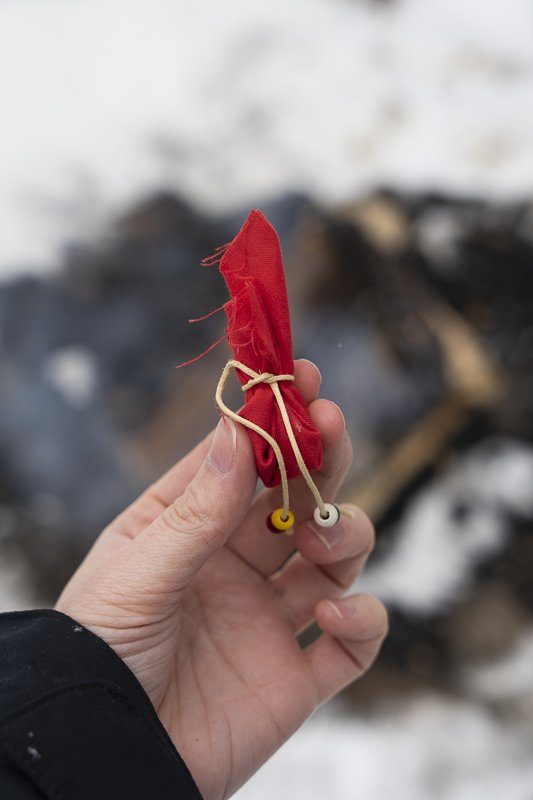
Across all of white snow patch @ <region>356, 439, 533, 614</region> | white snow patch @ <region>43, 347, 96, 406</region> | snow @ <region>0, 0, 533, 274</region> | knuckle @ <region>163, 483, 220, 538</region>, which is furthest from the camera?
snow @ <region>0, 0, 533, 274</region>

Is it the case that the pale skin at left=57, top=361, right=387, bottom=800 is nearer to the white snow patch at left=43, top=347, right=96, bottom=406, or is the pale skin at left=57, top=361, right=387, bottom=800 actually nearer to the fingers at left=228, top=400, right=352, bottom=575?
the fingers at left=228, top=400, right=352, bottom=575

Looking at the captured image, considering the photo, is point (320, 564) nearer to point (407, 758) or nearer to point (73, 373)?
point (407, 758)

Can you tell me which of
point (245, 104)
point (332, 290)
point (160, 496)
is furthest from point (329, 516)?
point (245, 104)

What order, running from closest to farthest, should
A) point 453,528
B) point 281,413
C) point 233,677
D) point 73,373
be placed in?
point 281,413 → point 233,677 → point 453,528 → point 73,373

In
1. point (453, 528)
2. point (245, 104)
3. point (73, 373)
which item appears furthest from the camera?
point (245, 104)

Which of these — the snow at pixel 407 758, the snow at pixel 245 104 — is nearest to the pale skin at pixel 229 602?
the snow at pixel 407 758

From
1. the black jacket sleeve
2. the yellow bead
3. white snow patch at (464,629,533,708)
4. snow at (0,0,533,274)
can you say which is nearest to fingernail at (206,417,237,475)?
the yellow bead

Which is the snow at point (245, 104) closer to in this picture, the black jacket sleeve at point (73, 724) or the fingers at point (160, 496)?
the fingers at point (160, 496)

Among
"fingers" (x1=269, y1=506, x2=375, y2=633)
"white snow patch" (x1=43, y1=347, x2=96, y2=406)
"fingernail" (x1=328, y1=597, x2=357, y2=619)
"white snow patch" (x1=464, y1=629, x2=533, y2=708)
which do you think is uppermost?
"white snow patch" (x1=43, y1=347, x2=96, y2=406)
